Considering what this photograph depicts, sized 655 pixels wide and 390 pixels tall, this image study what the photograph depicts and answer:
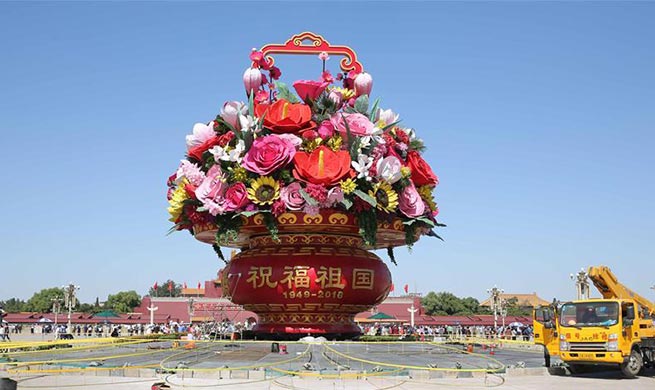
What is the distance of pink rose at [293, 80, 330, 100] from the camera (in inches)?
588

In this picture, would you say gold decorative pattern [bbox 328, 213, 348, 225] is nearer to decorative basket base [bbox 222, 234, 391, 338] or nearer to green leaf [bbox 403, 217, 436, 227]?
decorative basket base [bbox 222, 234, 391, 338]

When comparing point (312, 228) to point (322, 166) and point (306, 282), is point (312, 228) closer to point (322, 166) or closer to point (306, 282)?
point (306, 282)

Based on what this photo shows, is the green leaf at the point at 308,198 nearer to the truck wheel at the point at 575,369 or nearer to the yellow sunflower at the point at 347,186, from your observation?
the yellow sunflower at the point at 347,186

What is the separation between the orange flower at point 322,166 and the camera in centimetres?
1351

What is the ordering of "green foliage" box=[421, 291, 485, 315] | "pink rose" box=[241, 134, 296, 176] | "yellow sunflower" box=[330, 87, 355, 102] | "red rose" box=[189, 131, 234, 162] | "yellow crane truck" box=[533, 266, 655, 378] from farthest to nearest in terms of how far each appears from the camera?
"green foliage" box=[421, 291, 485, 315], "yellow sunflower" box=[330, 87, 355, 102], "red rose" box=[189, 131, 234, 162], "pink rose" box=[241, 134, 296, 176], "yellow crane truck" box=[533, 266, 655, 378]

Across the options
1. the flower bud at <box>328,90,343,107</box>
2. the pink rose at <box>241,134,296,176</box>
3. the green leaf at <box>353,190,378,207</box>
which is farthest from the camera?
the flower bud at <box>328,90,343,107</box>

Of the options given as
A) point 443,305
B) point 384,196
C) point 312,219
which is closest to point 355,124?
point 384,196

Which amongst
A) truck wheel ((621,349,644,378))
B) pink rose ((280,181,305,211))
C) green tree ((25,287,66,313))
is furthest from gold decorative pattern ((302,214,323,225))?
green tree ((25,287,66,313))

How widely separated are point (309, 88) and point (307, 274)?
162 inches

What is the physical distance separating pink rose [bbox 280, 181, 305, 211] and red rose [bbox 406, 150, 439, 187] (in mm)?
2895

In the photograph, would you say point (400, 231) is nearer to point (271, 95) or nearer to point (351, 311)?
point (351, 311)

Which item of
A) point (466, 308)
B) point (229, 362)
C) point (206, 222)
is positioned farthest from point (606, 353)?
point (466, 308)

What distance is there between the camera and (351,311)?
1507 centimetres

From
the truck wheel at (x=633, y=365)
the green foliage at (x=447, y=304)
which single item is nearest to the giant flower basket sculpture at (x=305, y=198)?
the truck wheel at (x=633, y=365)
